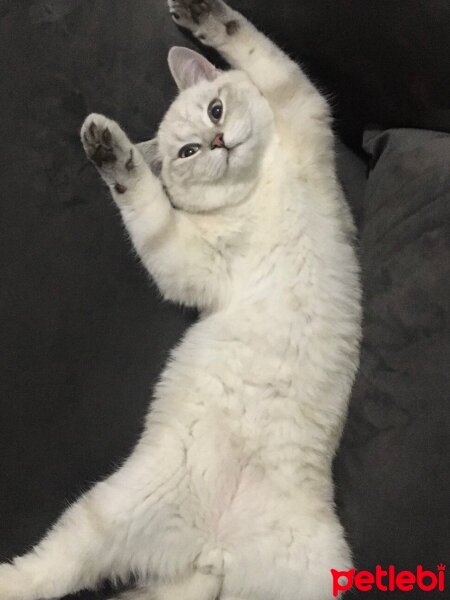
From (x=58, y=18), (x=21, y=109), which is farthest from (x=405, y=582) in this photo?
(x=58, y=18)

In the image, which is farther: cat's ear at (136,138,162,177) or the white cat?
cat's ear at (136,138,162,177)

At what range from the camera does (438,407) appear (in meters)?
1.20

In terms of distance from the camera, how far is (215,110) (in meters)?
1.52

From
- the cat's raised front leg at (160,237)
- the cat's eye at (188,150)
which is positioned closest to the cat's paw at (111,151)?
the cat's raised front leg at (160,237)

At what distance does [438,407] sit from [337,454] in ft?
0.91

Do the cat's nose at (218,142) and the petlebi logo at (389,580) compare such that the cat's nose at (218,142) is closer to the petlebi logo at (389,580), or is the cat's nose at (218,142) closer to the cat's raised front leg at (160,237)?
the cat's raised front leg at (160,237)

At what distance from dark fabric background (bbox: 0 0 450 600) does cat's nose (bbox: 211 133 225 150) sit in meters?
0.19

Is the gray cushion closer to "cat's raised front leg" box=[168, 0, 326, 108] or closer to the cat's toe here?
"cat's raised front leg" box=[168, 0, 326, 108]

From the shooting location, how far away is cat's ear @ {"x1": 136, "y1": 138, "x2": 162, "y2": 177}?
5.03 feet

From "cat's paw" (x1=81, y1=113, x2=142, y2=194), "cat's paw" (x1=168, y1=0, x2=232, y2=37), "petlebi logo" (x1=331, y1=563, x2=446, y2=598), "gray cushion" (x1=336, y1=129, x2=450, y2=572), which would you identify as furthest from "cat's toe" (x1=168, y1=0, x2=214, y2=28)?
"petlebi logo" (x1=331, y1=563, x2=446, y2=598)

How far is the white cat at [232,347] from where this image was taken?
1312mm

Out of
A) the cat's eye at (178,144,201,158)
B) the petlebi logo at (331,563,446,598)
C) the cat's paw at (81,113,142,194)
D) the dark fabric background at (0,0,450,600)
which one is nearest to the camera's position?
the petlebi logo at (331,563,446,598)

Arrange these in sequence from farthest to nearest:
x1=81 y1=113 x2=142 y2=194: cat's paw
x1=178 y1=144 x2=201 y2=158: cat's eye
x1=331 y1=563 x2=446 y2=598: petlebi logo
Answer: x1=178 y1=144 x2=201 y2=158: cat's eye → x1=81 y1=113 x2=142 y2=194: cat's paw → x1=331 y1=563 x2=446 y2=598: petlebi logo

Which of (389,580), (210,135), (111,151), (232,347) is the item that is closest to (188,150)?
(210,135)
